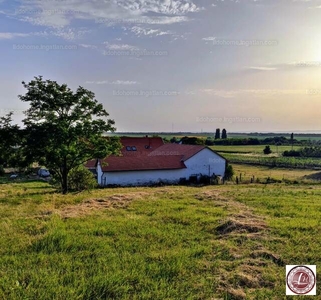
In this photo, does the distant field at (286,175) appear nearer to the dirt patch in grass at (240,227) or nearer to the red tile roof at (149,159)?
the red tile roof at (149,159)

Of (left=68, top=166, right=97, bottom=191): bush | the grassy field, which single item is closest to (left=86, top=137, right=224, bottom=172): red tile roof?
(left=68, top=166, right=97, bottom=191): bush

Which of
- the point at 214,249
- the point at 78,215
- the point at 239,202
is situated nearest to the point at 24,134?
the point at 78,215

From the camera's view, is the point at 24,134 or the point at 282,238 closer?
the point at 282,238

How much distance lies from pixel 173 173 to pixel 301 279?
26623 mm

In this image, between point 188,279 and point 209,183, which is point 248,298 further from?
point 209,183

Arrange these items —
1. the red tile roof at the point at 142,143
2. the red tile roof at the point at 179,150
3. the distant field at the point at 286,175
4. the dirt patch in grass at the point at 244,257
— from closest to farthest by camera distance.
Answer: the dirt patch in grass at the point at 244,257
the distant field at the point at 286,175
the red tile roof at the point at 179,150
the red tile roof at the point at 142,143

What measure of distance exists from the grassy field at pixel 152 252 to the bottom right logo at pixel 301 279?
13 cm

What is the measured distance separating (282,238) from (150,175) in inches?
946

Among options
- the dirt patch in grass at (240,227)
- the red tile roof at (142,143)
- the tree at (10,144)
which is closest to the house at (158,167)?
the red tile roof at (142,143)

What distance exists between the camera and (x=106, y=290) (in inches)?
166

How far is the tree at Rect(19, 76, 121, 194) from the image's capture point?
16.8 metres

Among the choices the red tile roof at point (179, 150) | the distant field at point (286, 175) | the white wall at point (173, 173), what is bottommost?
the distant field at point (286, 175)

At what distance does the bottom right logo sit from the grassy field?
0.43ft

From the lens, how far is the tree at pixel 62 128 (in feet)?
55.2
